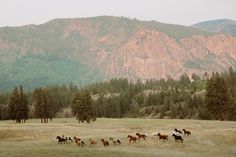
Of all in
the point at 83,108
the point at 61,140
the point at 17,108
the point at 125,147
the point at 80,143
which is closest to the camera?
the point at 125,147

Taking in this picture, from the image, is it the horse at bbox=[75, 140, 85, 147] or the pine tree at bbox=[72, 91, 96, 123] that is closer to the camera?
the horse at bbox=[75, 140, 85, 147]

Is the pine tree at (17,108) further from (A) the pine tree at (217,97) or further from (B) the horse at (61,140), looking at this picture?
(B) the horse at (61,140)

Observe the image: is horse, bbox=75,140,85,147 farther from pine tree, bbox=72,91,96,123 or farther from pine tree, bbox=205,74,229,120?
pine tree, bbox=205,74,229,120

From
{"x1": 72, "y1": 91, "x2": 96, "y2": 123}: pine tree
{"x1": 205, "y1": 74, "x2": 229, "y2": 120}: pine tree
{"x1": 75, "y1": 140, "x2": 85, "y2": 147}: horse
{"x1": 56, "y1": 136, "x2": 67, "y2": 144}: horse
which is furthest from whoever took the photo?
{"x1": 72, "y1": 91, "x2": 96, "y2": 123}: pine tree

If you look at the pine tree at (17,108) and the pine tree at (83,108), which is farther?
the pine tree at (17,108)

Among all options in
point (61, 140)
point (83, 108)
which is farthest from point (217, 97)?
point (61, 140)

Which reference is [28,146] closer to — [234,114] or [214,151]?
[214,151]

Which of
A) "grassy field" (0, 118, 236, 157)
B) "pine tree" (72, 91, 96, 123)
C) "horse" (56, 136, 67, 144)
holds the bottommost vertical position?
"grassy field" (0, 118, 236, 157)

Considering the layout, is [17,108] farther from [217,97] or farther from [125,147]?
[125,147]

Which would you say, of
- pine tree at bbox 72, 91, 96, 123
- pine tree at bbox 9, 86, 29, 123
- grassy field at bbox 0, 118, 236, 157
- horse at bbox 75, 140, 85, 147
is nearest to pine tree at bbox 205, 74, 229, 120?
pine tree at bbox 72, 91, 96, 123

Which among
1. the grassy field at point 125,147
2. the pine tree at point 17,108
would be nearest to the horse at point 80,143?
the grassy field at point 125,147

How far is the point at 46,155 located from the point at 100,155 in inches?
239

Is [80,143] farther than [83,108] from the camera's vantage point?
No

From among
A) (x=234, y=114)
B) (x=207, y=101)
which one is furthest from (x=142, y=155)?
(x=234, y=114)
